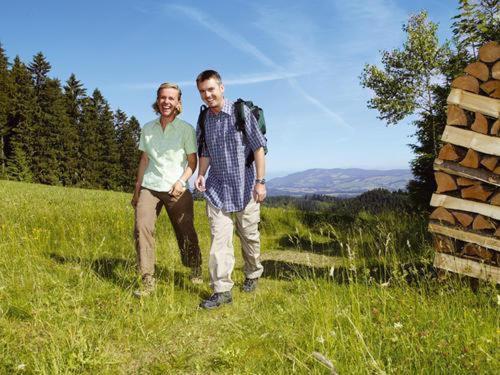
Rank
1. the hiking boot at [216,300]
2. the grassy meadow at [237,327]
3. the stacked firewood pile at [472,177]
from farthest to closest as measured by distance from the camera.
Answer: the stacked firewood pile at [472,177], the hiking boot at [216,300], the grassy meadow at [237,327]

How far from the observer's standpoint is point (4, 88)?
5100 centimetres

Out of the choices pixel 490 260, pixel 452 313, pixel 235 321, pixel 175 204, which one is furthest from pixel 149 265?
pixel 490 260

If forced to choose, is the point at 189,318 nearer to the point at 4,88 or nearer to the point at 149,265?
the point at 149,265

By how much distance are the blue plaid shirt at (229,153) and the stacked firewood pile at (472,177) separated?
217cm

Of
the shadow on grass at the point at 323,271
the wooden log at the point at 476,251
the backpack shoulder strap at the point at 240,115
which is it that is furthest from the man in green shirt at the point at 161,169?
the wooden log at the point at 476,251

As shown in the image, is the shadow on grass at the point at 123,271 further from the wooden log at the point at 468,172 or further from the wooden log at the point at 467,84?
the wooden log at the point at 467,84

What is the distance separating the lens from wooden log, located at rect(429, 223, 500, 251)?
15.5 feet

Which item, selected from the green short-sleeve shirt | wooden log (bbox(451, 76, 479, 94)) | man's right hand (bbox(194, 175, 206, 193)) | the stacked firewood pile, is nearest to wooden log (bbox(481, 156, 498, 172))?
the stacked firewood pile

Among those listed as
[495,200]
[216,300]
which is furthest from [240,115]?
[495,200]

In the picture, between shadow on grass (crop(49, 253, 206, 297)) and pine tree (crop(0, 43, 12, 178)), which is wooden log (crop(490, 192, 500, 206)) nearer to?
shadow on grass (crop(49, 253, 206, 297))

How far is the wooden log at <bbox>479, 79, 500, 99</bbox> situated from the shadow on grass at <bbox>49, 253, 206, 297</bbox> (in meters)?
3.96

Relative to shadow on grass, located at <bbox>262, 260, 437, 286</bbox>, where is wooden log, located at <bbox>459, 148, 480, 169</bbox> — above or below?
above

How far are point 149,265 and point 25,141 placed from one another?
2047 inches

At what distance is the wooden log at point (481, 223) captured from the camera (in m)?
4.80
